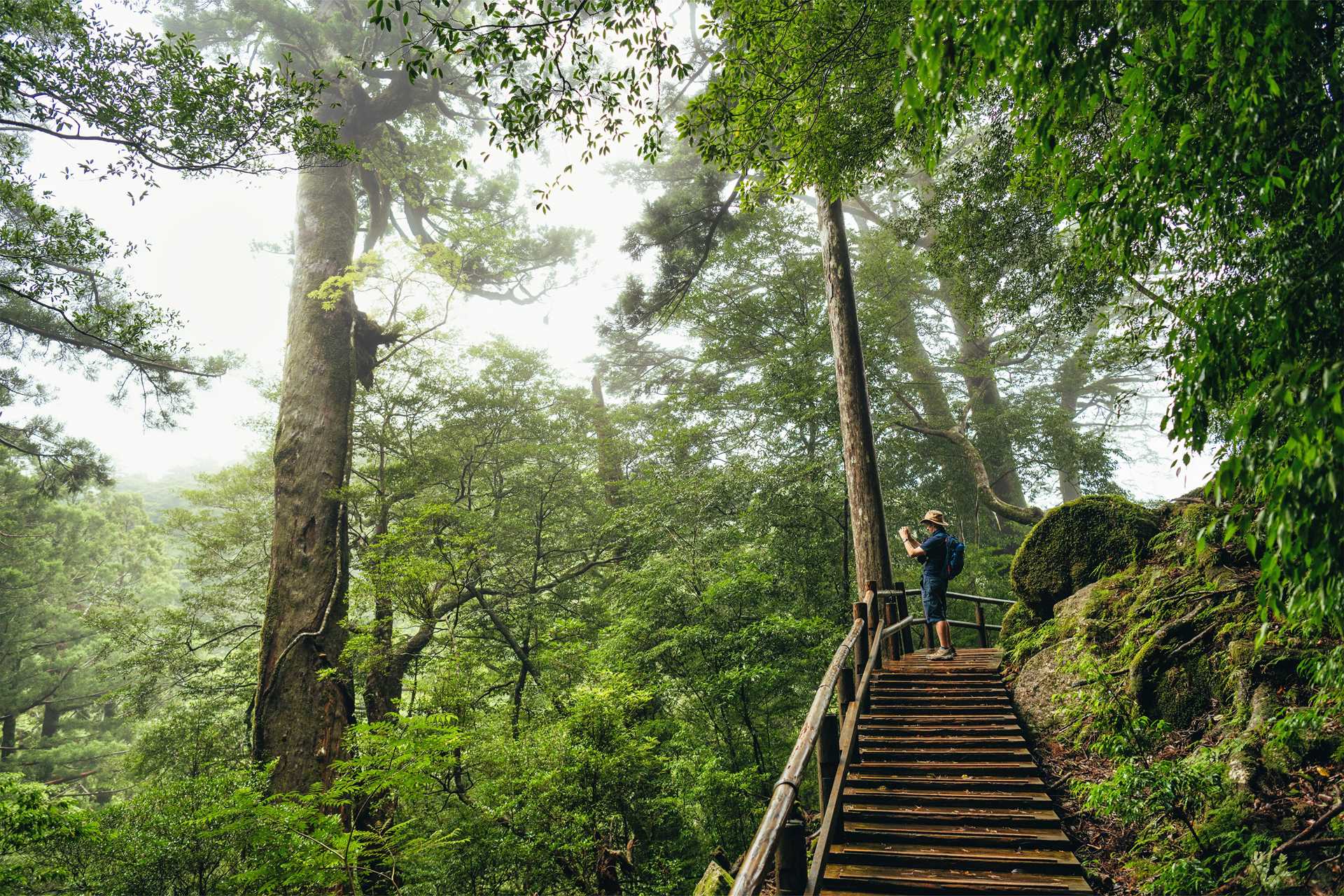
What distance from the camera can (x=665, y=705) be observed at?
8828 mm

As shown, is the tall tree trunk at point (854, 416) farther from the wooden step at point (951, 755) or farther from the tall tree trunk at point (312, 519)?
the tall tree trunk at point (312, 519)

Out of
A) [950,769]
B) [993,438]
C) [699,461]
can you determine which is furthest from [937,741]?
[993,438]

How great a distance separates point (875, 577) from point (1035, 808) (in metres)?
4.00

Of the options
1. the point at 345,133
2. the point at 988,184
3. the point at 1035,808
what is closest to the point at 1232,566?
the point at 1035,808

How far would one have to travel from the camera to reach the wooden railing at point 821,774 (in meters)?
2.55

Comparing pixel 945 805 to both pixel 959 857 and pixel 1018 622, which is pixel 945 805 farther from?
pixel 1018 622

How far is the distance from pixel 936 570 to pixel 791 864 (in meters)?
5.09

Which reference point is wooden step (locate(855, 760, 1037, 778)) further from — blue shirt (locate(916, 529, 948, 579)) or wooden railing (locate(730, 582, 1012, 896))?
blue shirt (locate(916, 529, 948, 579))

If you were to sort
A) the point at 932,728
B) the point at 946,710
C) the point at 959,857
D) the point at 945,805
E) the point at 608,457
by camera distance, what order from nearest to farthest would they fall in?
the point at 959,857
the point at 945,805
the point at 932,728
the point at 946,710
the point at 608,457

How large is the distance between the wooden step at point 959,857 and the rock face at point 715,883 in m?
1.91

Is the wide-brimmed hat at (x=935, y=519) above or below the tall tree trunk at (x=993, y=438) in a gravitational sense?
below

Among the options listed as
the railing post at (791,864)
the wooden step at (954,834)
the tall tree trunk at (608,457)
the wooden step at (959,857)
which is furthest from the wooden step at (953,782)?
the tall tree trunk at (608,457)

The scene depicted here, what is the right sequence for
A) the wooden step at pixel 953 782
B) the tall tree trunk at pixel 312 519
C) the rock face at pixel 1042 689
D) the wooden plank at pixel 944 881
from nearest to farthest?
the wooden plank at pixel 944 881
the wooden step at pixel 953 782
the rock face at pixel 1042 689
the tall tree trunk at pixel 312 519

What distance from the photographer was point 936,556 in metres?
7.18
